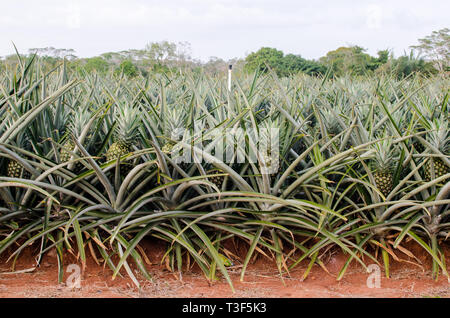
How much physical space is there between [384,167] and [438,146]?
1.00ft

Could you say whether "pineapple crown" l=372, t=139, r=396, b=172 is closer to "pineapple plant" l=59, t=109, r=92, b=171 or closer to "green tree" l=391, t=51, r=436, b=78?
"pineapple plant" l=59, t=109, r=92, b=171

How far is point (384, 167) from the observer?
209 cm

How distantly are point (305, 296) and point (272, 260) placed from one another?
35cm

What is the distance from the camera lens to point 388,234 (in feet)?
7.13

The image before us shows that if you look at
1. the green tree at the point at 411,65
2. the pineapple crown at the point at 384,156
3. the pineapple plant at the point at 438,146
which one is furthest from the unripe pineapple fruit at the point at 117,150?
the green tree at the point at 411,65

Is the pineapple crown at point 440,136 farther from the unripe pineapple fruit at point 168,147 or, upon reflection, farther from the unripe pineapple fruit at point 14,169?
the unripe pineapple fruit at point 14,169

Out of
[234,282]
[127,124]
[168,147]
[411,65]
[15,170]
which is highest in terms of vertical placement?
[411,65]

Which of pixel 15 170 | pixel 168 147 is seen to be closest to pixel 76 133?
pixel 15 170

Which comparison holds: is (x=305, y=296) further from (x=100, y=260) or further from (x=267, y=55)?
(x=267, y=55)

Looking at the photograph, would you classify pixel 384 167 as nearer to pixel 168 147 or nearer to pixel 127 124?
pixel 168 147

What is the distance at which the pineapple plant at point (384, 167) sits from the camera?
2074 mm

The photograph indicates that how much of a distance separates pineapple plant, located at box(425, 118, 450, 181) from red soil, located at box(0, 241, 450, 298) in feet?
1.51

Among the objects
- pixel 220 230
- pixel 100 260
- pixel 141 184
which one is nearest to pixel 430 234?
pixel 220 230

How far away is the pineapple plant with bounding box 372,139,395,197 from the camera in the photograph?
6.81ft
